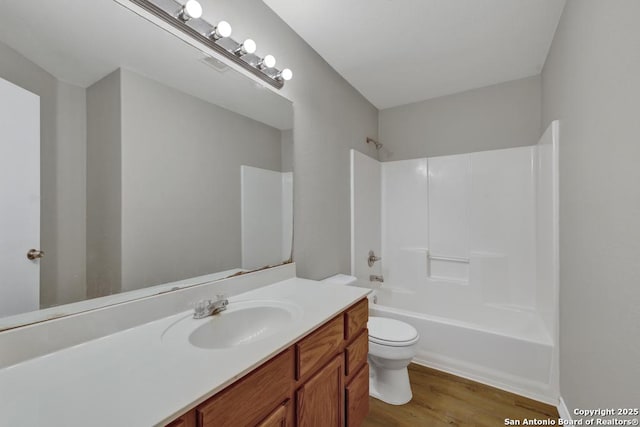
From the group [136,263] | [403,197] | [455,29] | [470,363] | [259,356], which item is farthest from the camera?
[403,197]

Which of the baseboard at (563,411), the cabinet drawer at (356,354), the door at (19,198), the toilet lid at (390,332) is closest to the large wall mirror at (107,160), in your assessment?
the door at (19,198)

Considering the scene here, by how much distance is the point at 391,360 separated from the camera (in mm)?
1681

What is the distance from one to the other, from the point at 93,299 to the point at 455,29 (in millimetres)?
2434

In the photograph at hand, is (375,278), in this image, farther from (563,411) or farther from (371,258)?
(563,411)

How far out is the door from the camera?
0.73 metres

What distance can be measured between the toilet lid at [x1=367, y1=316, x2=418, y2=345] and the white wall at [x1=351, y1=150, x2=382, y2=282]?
23.7 inches

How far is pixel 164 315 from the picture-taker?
1050 mm

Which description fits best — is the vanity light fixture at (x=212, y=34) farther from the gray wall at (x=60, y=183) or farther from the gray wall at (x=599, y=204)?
the gray wall at (x=599, y=204)

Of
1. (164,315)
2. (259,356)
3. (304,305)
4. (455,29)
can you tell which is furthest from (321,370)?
(455,29)

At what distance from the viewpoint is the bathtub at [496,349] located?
172 cm

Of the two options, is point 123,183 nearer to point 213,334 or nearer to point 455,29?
point 213,334

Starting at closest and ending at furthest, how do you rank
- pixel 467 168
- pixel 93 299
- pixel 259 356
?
pixel 259 356
pixel 93 299
pixel 467 168

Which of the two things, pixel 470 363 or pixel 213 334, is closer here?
pixel 213 334

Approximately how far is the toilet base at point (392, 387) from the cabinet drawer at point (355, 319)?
64 centimetres
